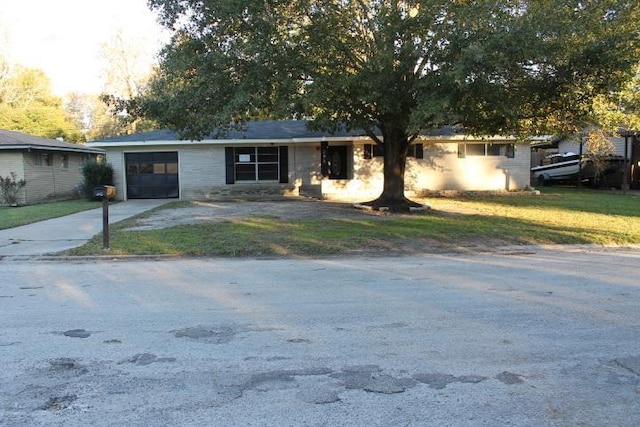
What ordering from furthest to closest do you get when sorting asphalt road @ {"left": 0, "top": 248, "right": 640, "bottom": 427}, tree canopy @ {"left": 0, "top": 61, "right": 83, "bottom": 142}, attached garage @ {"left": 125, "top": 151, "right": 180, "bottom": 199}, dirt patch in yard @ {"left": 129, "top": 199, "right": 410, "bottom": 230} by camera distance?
tree canopy @ {"left": 0, "top": 61, "right": 83, "bottom": 142} → attached garage @ {"left": 125, "top": 151, "right": 180, "bottom": 199} → dirt patch in yard @ {"left": 129, "top": 199, "right": 410, "bottom": 230} → asphalt road @ {"left": 0, "top": 248, "right": 640, "bottom": 427}

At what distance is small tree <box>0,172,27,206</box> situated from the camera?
23734mm

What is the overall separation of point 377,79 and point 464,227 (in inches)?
167

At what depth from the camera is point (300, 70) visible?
13.7 m

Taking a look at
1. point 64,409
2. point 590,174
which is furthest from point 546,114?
point 590,174

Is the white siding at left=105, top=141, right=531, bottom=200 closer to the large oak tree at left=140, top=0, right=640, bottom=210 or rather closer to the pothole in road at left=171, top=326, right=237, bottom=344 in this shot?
the large oak tree at left=140, top=0, right=640, bottom=210

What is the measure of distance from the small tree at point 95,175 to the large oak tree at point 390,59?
1119 cm

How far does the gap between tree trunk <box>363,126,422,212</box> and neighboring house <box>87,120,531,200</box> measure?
5822 millimetres

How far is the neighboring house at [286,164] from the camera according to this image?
81.0 ft

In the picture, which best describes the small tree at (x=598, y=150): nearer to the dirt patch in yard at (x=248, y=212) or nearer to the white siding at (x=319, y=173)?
the white siding at (x=319, y=173)

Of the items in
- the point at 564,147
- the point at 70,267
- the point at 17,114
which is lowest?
the point at 70,267

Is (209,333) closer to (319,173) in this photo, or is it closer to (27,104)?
(319,173)

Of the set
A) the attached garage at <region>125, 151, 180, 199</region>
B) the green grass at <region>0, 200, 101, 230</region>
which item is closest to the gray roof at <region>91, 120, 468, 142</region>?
the attached garage at <region>125, 151, 180, 199</region>

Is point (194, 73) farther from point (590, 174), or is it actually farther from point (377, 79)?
point (590, 174)

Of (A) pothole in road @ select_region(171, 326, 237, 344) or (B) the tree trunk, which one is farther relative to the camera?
(B) the tree trunk
